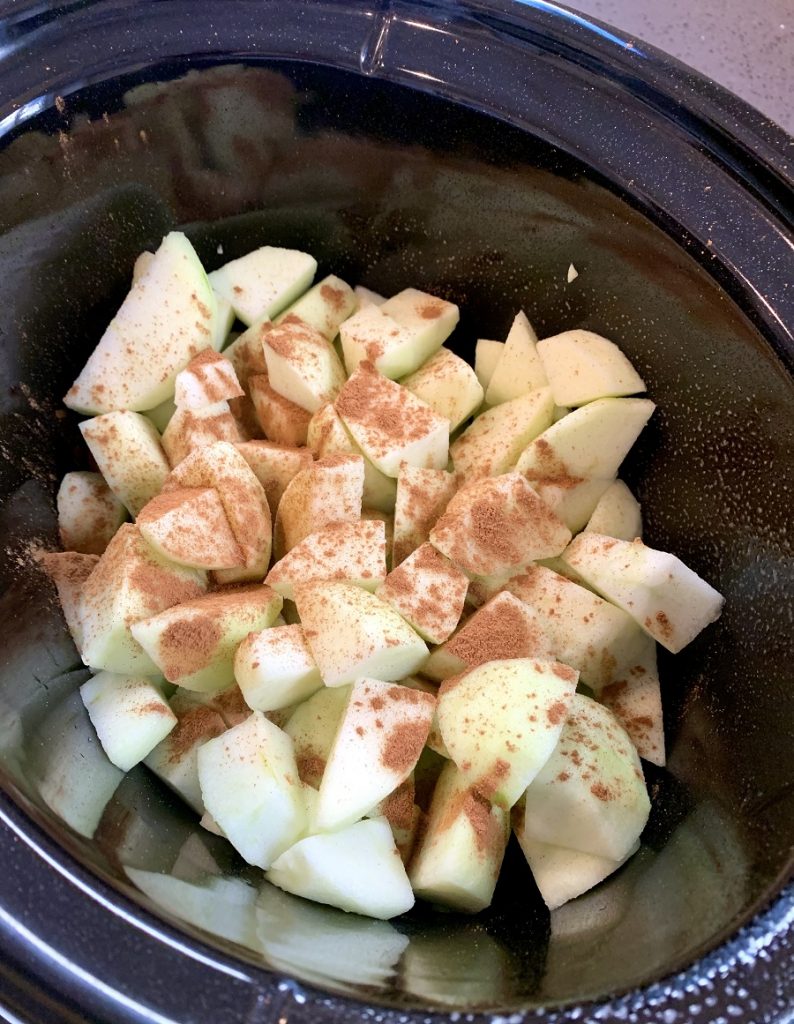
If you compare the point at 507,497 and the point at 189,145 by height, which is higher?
the point at 189,145

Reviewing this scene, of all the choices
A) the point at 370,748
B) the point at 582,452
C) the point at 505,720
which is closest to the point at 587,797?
the point at 505,720

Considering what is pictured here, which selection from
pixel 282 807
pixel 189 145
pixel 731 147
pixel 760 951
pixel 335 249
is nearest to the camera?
pixel 760 951

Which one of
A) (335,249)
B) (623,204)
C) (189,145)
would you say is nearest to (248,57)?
(189,145)

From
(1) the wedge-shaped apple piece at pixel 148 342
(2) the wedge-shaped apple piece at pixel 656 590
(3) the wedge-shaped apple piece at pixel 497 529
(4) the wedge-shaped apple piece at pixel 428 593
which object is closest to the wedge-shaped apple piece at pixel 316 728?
(4) the wedge-shaped apple piece at pixel 428 593

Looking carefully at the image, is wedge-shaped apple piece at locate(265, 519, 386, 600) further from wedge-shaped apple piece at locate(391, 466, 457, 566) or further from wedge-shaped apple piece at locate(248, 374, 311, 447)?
wedge-shaped apple piece at locate(248, 374, 311, 447)

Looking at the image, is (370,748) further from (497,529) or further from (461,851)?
(497,529)

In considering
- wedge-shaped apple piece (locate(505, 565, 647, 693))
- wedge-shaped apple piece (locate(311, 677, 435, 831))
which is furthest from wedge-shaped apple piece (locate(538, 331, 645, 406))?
wedge-shaped apple piece (locate(311, 677, 435, 831))

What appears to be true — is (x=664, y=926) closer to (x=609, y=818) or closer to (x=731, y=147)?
(x=609, y=818)
